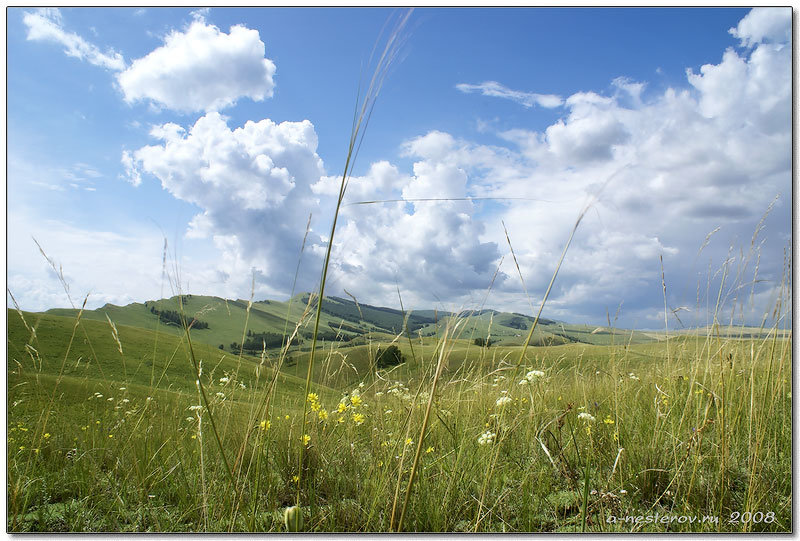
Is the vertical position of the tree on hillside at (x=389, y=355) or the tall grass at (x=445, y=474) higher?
the tree on hillside at (x=389, y=355)

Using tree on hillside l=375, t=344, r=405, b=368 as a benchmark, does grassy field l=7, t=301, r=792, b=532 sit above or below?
below

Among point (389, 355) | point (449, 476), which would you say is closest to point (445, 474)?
point (449, 476)

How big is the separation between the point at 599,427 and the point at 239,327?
135343 millimetres

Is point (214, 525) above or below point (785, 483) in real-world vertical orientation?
below

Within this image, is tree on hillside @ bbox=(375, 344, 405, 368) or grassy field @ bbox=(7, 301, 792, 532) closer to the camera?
grassy field @ bbox=(7, 301, 792, 532)

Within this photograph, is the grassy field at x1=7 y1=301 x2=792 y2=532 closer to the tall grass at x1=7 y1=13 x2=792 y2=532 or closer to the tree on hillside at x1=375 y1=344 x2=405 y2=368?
the tall grass at x1=7 y1=13 x2=792 y2=532

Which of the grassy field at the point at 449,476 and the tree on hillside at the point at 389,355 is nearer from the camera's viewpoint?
the grassy field at the point at 449,476

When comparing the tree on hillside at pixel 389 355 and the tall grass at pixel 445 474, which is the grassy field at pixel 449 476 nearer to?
the tall grass at pixel 445 474

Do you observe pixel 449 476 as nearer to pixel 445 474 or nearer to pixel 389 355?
pixel 445 474

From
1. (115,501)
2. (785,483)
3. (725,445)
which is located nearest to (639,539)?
(725,445)

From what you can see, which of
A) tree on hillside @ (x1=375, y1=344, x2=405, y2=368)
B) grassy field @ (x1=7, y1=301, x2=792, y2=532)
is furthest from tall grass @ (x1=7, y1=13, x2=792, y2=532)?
tree on hillside @ (x1=375, y1=344, x2=405, y2=368)

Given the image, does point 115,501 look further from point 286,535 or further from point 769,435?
point 769,435

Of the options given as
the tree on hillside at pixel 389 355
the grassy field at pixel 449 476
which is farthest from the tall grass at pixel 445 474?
the tree on hillside at pixel 389 355

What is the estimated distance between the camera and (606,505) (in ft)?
6.43
